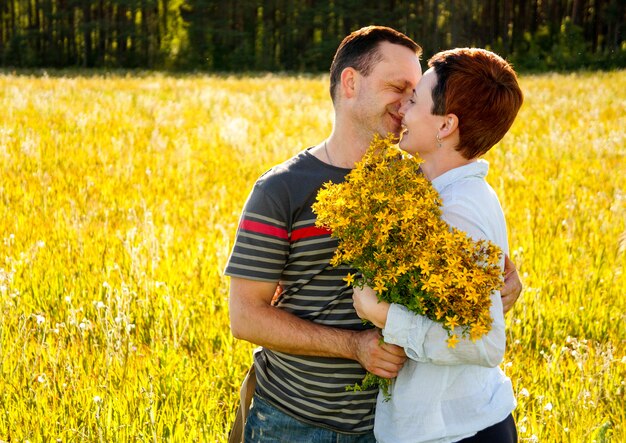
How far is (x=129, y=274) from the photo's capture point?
573 centimetres

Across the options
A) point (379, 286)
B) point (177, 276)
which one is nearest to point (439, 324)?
point (379, 286)

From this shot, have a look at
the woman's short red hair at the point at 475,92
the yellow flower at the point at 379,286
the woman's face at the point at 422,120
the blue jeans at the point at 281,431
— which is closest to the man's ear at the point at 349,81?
the woman's face at the point at 422,120

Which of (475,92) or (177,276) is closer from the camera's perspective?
(475,92)

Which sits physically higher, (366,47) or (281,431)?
(366,47)

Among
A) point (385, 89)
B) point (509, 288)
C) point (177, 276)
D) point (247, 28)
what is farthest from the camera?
point (247, 28)

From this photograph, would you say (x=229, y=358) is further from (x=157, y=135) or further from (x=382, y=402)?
(x=157, y=135)

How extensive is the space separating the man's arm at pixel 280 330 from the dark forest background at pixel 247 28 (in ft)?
160

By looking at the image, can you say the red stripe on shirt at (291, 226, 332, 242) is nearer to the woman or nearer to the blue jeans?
the woman

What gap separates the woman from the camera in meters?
2.50

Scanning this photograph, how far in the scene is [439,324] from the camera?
246cm

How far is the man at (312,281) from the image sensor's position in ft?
9.67

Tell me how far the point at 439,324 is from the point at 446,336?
1.8 inches

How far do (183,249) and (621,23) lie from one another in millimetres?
50783

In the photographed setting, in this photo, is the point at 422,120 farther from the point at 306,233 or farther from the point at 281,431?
the point at 281,431
